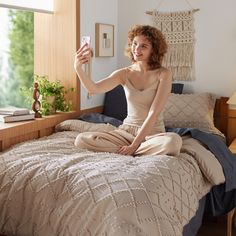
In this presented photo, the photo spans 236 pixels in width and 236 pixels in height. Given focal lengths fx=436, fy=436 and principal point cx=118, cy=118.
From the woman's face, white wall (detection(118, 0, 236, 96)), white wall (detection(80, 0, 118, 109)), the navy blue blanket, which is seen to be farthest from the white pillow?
the woman's face

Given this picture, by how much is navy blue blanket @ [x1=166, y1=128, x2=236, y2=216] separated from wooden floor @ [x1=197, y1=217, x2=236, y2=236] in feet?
0.85

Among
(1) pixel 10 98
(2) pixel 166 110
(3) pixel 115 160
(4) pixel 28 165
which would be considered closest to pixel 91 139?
(3) pixel 115 160

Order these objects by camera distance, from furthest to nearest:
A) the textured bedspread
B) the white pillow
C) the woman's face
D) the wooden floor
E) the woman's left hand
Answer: the white pillow → the wooden floor → the woman's face → the woman's left hand → the textured bedspread

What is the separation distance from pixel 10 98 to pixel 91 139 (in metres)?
1.30

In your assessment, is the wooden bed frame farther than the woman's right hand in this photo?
Yes

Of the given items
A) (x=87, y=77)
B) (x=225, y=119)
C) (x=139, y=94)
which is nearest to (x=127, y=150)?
(x=139, y=94)

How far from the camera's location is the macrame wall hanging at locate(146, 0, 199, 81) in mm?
3596

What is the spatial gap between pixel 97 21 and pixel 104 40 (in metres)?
0.17

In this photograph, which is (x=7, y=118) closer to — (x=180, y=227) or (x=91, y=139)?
(x=91, y=139)

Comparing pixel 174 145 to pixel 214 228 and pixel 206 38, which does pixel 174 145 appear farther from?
pixel 206 38

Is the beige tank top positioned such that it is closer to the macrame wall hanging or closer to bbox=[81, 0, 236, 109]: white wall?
bbox=[81, 0, 236, 109]: white wall

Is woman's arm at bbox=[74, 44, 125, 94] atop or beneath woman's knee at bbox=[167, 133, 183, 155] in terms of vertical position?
atop

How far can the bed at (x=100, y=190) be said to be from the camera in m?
1.70

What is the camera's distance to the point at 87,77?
2625 mm
